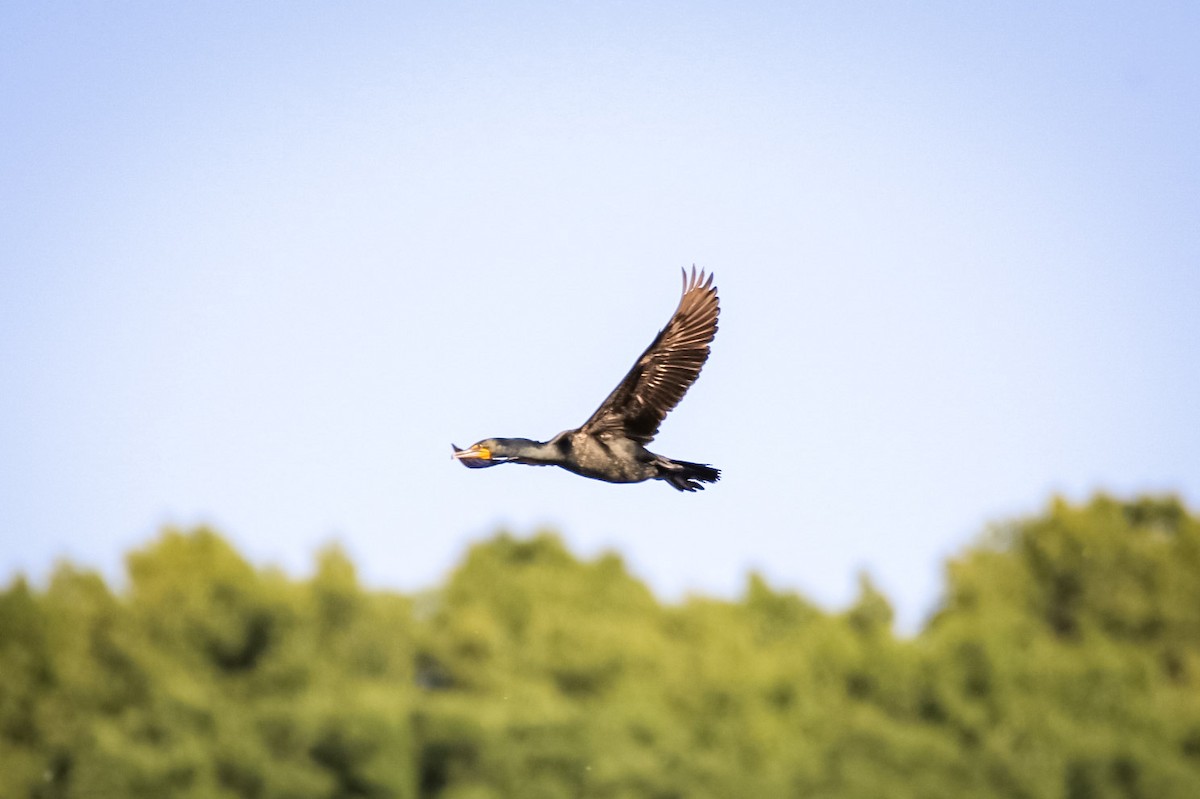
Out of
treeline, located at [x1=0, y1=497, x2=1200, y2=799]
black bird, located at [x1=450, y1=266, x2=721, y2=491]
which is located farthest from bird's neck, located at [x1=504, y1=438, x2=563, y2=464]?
treeline, located at [x1=0, y1=497, x2=1200, y2=799]

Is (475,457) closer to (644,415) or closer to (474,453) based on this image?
(474,453)

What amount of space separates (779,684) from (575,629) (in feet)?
27.5

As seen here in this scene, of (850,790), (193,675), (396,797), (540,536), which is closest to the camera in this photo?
(396,797)

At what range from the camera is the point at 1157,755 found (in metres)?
68.1

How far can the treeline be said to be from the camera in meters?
63.9

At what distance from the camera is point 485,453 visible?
20.8 metres

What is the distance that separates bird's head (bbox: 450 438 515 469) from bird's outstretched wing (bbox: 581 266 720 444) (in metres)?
1.10

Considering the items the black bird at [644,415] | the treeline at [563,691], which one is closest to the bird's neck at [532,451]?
the black bird at [644,415]

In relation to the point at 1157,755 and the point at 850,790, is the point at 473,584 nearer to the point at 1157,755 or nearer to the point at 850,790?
the point at 850,790

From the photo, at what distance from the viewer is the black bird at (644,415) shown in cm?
2144

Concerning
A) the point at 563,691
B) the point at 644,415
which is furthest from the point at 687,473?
the point at 563,691

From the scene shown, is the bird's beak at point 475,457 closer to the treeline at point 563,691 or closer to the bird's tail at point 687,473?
the bird's tail at point 687,473

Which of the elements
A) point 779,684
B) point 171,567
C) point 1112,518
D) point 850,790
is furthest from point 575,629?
point 1112,518

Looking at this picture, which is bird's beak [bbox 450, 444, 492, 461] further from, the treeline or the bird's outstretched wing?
the treeline
